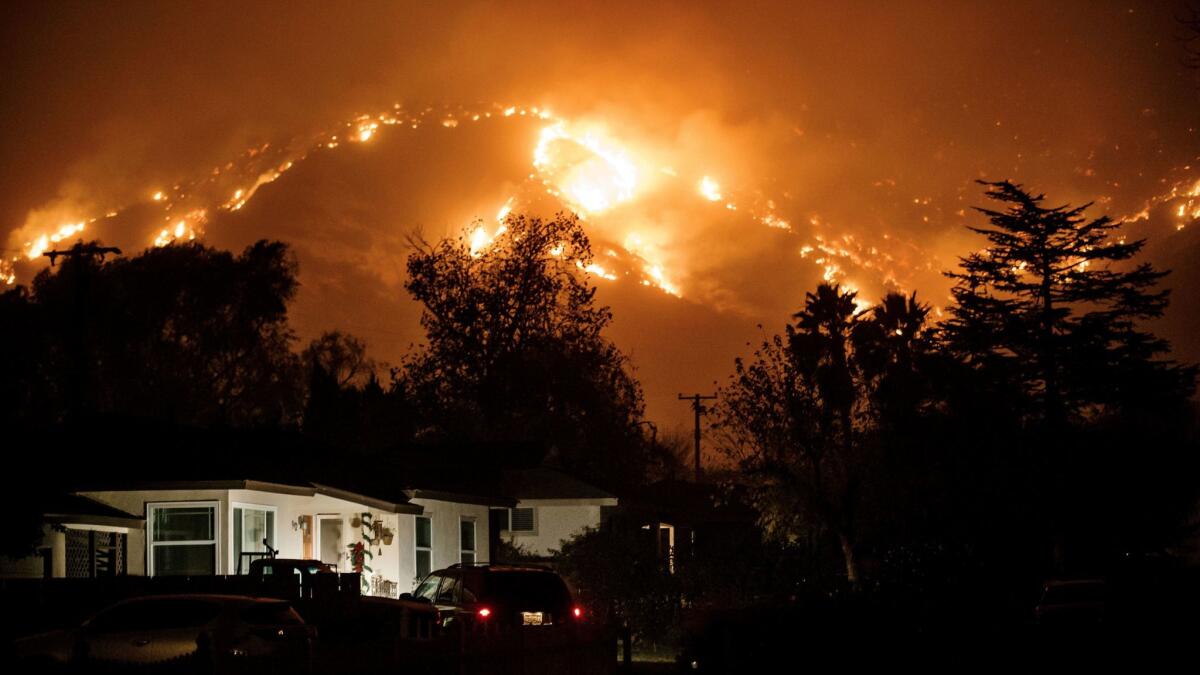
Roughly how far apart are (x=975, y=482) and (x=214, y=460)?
22869 mm

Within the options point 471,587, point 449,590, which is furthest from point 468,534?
point 471,587

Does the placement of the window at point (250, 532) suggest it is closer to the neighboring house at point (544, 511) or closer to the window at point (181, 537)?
the window at point (181, 537)

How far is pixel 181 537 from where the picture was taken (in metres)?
27.9

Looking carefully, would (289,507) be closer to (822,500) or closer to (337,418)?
(822,500)

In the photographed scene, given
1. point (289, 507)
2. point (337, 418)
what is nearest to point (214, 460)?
point (289, 507)

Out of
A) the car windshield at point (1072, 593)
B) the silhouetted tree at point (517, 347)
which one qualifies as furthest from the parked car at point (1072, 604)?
the silhouetted tree at point (517, 347)

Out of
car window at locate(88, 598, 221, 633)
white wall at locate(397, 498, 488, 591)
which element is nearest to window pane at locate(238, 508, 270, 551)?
white wall at locate(397, 498, 488, 591)

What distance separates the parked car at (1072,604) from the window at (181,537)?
1554cm

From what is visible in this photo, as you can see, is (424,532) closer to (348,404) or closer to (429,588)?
(429,588)

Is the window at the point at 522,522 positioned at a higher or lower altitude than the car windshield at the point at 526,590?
higher

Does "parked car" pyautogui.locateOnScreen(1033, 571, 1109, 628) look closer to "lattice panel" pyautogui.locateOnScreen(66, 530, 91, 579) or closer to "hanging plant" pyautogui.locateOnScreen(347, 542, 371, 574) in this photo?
"hanging plant" pyautogui.locateOnScreen(347, 542, 371, 574)

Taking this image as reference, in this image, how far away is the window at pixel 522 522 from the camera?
42.5 m

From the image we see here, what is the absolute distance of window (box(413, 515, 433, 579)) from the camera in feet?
113

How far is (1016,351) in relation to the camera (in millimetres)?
52000
